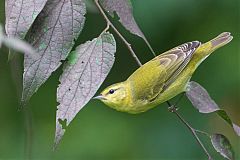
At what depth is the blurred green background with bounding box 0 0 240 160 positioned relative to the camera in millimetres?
4090

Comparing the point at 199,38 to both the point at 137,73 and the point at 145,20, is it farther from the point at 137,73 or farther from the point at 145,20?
the point at 137,73

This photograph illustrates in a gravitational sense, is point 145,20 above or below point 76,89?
below

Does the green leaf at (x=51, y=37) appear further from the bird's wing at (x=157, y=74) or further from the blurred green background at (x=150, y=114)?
the blurred green background at (x=150, y=114)

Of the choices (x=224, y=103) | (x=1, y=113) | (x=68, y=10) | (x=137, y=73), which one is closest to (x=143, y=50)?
(x=224, y=103)

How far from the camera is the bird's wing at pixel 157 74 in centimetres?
294

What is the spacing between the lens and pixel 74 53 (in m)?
2.00

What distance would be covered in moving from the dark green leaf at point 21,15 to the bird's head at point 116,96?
103 centimetres

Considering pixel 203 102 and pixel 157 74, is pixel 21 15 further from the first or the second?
pixel 157 74

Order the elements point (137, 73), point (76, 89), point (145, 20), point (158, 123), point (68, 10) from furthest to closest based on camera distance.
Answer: point (158, 123) < point (145, 20) < point (137, 73) < point (68, 10) < point (76, 89)

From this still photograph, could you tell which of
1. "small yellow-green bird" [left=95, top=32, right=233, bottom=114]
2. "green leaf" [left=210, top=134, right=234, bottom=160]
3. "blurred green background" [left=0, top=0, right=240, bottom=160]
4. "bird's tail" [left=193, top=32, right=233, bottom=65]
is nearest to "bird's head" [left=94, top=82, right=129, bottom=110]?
"small yellow-green bird" [left=95, top=32, right=233, bottom=114]

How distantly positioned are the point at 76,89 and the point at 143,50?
2630 millimetres

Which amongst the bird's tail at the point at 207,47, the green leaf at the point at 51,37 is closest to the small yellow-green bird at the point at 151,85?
the bird's tail at the point at 207,47

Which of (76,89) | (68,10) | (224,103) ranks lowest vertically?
(224,103)

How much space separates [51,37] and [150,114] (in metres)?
2.52
